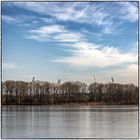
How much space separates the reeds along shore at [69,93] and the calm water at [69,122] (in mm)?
43

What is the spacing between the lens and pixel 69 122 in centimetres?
259

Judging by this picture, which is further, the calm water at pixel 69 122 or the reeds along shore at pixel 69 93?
the reeds along shore at pixel 69 93

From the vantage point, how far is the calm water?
218cm

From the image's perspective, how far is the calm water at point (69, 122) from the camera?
2182 millimetres

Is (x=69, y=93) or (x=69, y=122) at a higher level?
(x=69, y=93)

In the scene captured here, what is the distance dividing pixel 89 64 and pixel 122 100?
13.2 inches

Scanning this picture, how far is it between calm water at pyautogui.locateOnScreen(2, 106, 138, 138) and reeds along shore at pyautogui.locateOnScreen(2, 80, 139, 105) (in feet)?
0.14

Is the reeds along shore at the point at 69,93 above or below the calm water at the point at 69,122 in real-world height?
above

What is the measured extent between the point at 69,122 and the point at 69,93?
0.28m

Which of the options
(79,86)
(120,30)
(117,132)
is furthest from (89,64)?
(117,132)

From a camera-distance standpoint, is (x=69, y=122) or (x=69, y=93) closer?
(x=69, y=93)

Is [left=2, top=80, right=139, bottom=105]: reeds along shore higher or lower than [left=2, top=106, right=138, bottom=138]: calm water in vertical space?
higher

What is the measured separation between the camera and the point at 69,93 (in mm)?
2414

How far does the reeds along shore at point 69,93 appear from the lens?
2.36m
